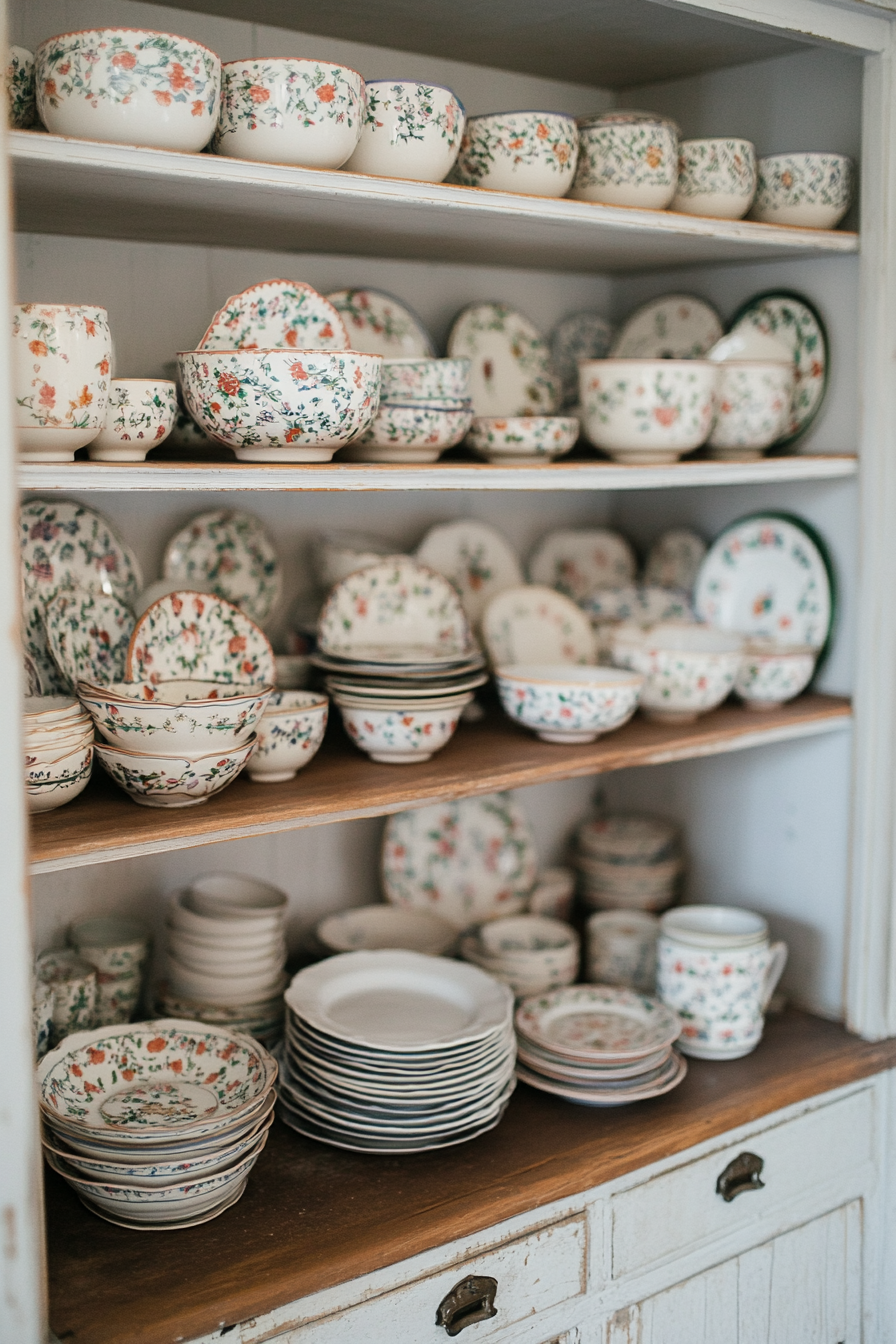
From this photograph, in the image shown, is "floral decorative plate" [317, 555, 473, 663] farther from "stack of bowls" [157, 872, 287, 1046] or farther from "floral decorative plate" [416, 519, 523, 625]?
"stack of bowls" [157, 872, 287, 1046]

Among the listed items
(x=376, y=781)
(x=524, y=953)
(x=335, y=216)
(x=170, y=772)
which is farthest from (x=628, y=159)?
(x=524, y=953)

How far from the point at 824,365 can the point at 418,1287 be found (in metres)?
1.38

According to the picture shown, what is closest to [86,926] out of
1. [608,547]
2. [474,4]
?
[608,547]

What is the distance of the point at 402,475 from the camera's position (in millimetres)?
1453

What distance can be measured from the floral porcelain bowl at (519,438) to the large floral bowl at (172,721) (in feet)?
1.61

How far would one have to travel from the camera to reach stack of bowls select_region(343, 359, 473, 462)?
1.54m

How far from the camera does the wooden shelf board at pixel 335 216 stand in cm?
125

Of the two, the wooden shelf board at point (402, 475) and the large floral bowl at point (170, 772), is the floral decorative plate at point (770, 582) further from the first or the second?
the large floral bowl at point (170, 772)

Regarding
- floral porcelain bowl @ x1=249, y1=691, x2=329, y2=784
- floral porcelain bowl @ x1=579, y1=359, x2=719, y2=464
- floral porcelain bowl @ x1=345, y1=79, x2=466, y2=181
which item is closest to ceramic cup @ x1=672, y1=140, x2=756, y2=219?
floral porcelain bowl @ x1=579, y1=359, x2=719, y2=464

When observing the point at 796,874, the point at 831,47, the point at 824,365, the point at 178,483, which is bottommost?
the point at 796,874

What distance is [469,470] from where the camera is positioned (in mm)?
1517

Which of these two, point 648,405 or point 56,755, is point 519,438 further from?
point 56,755

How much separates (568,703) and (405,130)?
2.38 feet

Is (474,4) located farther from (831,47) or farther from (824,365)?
(824,365)
